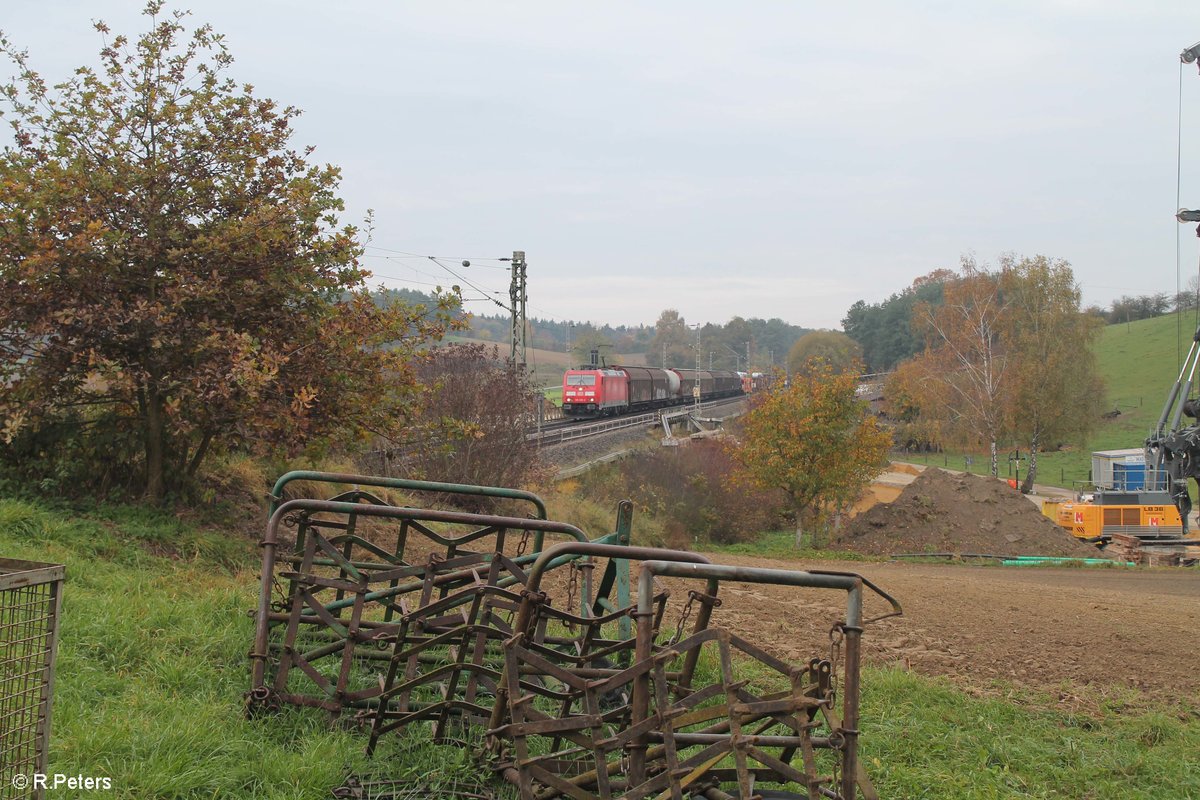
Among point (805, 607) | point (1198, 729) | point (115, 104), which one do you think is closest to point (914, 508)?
point (805, 607)

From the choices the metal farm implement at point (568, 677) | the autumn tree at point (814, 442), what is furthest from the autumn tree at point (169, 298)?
the autumn tree at point (814, 442)

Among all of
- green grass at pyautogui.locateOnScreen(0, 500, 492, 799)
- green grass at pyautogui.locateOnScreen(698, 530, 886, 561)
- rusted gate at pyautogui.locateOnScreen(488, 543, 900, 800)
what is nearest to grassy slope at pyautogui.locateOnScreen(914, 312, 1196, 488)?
green grass at pyautogui.locateOnScreen(698, 530, 886, 561)

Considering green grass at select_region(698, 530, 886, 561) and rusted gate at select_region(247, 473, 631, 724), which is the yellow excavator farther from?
rusted gate at select_region(247, 473, 631, 724)

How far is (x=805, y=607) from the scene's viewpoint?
Result: 9859 millimetres

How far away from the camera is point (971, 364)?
4678cm

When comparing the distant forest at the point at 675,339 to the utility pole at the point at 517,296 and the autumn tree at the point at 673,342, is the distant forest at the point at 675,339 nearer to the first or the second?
the autumn tree at the point at 673,342

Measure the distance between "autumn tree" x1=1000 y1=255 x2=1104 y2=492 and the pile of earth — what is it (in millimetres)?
18356

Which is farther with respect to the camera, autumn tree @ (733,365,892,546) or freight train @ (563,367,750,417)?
freight train @ (563,367,750,417)

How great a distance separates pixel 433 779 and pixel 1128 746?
→ 4425 mm

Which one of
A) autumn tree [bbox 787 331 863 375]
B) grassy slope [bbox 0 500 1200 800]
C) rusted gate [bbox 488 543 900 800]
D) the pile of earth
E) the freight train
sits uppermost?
autumn tree [bbox 787 331 863 375]

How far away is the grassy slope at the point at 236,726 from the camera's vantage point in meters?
4.03

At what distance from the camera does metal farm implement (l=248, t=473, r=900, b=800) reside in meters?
3.49

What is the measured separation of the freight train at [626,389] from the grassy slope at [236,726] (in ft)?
133

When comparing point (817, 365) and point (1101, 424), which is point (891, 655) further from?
point (1101, 424)
